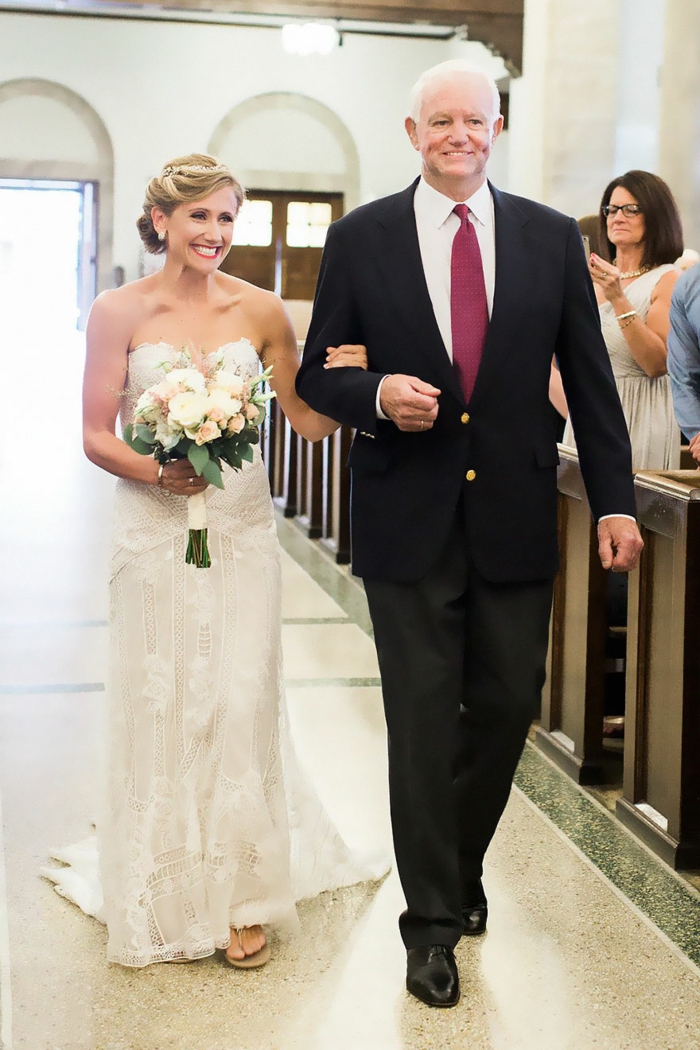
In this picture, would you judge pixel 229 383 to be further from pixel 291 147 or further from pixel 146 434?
pixel 291 147

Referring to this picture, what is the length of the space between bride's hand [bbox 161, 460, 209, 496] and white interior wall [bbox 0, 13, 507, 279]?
14.9 meters

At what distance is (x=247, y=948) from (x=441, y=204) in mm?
1622

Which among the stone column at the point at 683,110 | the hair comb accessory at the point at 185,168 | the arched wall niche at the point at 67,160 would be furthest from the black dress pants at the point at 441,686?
the arched wall niche at the point at 67,160

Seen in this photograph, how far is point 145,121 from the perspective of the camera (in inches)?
683

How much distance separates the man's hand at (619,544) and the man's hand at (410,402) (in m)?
0.48

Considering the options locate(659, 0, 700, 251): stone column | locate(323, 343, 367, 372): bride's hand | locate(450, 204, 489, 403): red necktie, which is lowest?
locate(323, 343, 367, 372): bride's hand

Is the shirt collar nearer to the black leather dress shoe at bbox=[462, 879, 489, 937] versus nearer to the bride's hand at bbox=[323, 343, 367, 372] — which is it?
the bride's hand at bbox=[323, 343, 367, 372]

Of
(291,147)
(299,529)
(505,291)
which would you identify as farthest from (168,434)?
(291,147)

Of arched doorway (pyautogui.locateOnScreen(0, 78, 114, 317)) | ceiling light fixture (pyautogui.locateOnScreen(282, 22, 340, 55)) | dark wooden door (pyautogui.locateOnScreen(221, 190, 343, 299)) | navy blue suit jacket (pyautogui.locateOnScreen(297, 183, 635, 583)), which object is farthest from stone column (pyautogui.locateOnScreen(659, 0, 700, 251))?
arched doorway (pyautogui.locateOnScreen(0, 78, 114, 317))

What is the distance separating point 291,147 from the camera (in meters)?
17.7

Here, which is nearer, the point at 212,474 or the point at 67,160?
the point at 212,474

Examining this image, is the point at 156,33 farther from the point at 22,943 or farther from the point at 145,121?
the point at 22,943

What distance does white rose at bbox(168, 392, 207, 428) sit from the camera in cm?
270

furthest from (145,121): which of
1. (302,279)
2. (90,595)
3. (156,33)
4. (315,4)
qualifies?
(90,595)
